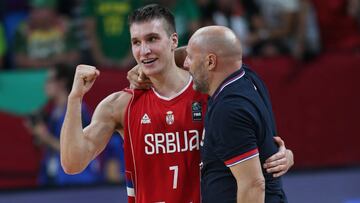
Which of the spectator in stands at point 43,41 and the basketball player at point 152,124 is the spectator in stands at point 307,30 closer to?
the spectator in stands at point 43,41

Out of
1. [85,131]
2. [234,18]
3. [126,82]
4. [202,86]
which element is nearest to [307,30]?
[234,18]

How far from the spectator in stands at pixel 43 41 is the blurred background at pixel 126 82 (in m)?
0.01

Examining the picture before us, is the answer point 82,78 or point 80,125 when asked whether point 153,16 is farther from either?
point 80,125

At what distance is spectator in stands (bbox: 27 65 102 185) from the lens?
8523 mm

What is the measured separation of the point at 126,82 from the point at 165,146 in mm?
3588

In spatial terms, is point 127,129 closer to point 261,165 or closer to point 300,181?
point 261,165

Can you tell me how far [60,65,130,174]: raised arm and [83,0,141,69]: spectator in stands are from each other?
13.5ft

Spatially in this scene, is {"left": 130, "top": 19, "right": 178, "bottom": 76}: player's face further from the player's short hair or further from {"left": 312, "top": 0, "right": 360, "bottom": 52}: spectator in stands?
{"left": 312, "top": 0, "right": 360, "bottom": 52}: spectator in stands

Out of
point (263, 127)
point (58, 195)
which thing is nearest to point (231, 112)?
point (263, 127)

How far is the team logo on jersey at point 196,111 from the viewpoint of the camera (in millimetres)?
5348

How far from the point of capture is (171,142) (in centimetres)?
534

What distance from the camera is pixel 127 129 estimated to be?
5.43 meters

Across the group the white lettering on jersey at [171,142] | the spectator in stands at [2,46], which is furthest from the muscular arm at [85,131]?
the spectator in stands at [2,46]

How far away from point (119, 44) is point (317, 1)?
2.39m
